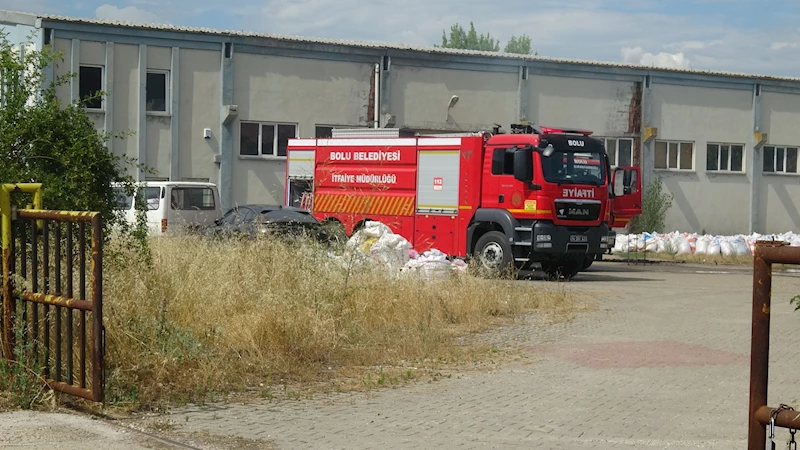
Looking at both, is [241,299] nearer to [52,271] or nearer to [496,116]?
[52,271]

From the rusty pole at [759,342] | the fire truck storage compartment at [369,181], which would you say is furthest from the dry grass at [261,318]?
the fire truck storage compartment at [369,181]

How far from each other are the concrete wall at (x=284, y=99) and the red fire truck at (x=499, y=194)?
9.35m

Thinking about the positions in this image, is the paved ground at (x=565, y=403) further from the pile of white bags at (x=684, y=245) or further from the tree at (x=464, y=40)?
the tree at (x=464, y=40)

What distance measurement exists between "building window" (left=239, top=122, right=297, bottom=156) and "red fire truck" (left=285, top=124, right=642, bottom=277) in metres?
9.58

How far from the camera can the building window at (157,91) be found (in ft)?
108

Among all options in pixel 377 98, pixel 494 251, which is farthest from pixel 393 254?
pixel 377 98

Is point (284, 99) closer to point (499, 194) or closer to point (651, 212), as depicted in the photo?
point (651, 212)

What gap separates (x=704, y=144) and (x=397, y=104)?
12962mm

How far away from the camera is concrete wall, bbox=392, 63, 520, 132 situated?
36.2 meters

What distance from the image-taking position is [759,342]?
4.68 m

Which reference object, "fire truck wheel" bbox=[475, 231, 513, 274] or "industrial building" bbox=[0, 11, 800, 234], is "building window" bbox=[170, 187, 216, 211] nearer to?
"industrial building" bbox=[0, 11, 800, 234]

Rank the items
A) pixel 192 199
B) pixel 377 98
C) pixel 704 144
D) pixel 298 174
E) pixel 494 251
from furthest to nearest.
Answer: pixel 704 144
pixel 377 98
pixel 298 174
pixel 192 199
pixel 494 251

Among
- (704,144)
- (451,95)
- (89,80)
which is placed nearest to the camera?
(89,80)

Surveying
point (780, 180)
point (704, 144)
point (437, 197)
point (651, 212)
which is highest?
point (704, 144)
